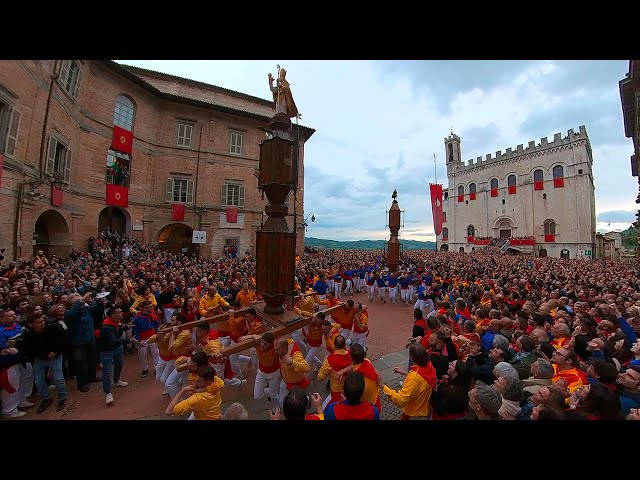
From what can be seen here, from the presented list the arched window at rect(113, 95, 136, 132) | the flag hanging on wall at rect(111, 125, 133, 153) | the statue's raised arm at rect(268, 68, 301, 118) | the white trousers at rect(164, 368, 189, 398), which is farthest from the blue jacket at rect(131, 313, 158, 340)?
the arched window at rect(113, 95, 136, 132)

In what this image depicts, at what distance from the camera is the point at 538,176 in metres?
38.4

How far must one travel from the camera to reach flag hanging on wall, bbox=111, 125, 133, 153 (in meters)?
18.1

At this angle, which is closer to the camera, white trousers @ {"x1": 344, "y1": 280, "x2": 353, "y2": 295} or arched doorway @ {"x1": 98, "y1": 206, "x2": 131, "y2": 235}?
white trousers @ {"x1": 344, "y1": 280, "x2": 353, "y2": 295}

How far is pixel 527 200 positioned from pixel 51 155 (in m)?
50.8

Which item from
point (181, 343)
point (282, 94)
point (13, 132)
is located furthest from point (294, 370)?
point (13, 132)

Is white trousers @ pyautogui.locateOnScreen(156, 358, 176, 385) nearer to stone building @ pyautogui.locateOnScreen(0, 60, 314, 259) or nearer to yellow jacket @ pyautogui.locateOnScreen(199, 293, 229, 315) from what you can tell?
yellow jacket @ pyautogui.locateOnScreen(199, 293, 229, 315)

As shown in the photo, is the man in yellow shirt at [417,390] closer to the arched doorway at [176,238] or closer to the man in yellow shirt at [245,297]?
the man in yellow shirt at [245,297]

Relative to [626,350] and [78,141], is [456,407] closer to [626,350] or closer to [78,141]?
[626,350]

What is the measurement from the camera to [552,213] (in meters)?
36.8

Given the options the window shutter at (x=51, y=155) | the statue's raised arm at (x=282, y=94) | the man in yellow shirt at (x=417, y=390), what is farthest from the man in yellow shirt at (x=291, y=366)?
the window shutter at (x=51, y=155)

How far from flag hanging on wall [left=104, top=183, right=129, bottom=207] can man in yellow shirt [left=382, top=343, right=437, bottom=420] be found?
2134 cm
